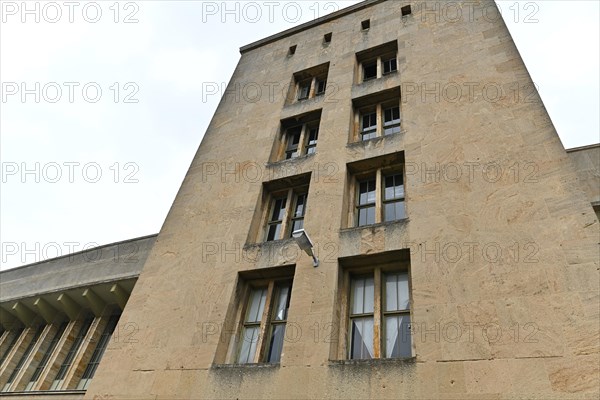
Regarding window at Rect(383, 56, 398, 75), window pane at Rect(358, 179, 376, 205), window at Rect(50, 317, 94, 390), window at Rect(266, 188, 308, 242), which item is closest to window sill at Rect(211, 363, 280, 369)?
window at Rect(266, 188, 308, 242)

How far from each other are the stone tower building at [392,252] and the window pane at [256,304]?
36 mm

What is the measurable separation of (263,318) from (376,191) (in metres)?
4.73

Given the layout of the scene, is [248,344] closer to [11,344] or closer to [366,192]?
[366,192]

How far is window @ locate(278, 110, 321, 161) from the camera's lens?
559 inches

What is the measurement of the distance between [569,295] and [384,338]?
3.55m

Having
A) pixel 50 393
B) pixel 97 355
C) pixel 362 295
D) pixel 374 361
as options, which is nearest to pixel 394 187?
pixel 362 295

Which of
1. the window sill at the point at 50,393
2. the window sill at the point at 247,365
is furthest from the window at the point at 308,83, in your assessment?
the window sill at the point at 50,393

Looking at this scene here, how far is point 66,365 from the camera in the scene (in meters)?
14.9

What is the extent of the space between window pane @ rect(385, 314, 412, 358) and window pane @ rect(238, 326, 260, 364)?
3.22 meters

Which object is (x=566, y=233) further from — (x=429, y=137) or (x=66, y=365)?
(x=66, y=365)

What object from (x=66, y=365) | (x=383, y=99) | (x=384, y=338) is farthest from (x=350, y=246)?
(x=66, y=365)

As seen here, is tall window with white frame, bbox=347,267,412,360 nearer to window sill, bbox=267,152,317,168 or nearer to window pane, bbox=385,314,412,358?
window pane, bbox=385,314,412,358

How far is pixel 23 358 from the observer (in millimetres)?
16688

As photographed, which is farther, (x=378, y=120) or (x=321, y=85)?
(x=321, y=85)
